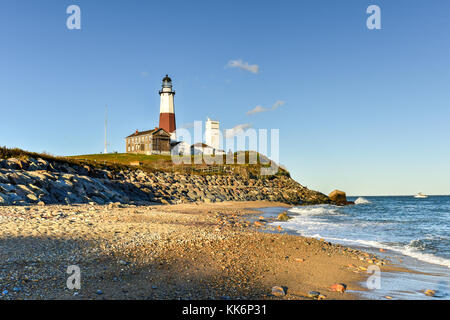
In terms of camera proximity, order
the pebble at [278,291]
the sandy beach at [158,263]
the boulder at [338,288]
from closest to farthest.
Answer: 1. the sandy beach at [158,263]
2. the pebble at [278,291]
3. the boulder at [338,288]

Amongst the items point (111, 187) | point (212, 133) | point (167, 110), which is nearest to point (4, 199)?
point (111, 187)

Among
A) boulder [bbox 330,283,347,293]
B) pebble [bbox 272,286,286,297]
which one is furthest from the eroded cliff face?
boulder [bbox 330,283,347,293]

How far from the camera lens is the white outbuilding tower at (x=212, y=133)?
95.4m

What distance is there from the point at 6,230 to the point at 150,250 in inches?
182

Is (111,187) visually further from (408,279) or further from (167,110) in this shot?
(167,110)

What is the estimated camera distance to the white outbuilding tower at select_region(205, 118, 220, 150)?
313 ft

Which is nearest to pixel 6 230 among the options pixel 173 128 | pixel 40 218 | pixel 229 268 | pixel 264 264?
pixel 40 218

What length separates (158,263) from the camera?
23.9 ft

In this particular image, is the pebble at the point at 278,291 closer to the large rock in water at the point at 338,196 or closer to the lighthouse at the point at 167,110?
the large rock in water at the point at 338,196

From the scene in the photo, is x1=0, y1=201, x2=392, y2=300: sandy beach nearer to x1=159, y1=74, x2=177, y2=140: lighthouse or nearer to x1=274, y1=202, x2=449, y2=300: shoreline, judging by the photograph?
x1=274, y1=202, x2=449, y2=300: shoreline

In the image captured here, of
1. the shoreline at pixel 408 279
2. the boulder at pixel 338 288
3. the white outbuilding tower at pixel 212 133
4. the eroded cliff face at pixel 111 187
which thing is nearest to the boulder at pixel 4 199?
the eroded cliff face at pixel 111 187

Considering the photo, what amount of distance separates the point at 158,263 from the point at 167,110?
7514cm

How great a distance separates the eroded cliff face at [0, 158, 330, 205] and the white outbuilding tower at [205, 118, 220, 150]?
37.6m

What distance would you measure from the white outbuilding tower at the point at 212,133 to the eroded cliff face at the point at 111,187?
37578 mm
